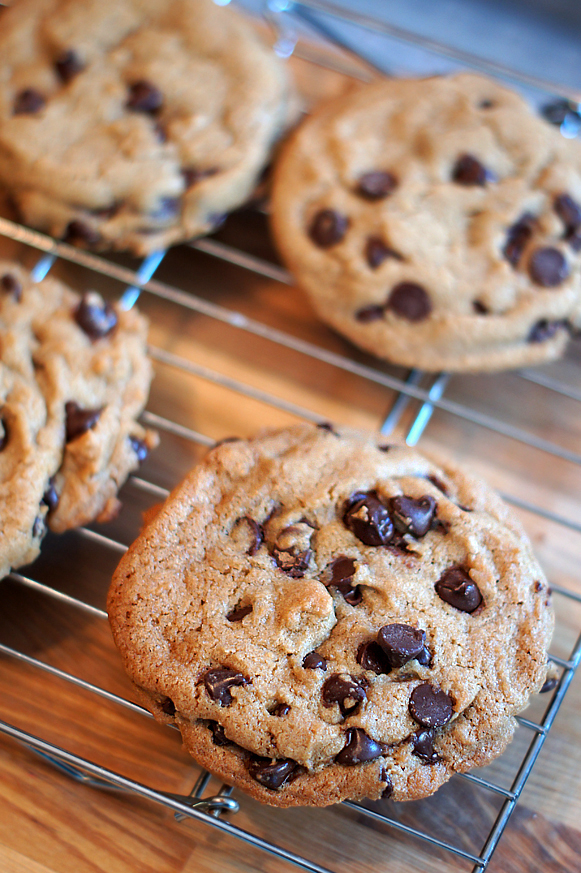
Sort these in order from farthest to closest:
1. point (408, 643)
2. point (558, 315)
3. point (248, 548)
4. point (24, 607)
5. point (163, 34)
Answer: point (163, 34), point (558, 315), point (24, 607), point (248, 548), point (408, 643)

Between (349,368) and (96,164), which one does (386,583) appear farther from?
(96,164)

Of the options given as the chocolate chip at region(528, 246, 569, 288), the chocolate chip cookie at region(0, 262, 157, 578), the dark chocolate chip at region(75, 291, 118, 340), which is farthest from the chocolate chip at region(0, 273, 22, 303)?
the chocolate chip at region(528, 246, 569, 288)

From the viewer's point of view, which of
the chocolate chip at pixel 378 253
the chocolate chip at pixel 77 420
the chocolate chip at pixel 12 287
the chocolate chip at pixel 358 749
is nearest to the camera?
the chocolate chip at pixel 358 749

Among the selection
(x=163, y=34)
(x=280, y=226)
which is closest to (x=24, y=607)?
(x=280, y=226)

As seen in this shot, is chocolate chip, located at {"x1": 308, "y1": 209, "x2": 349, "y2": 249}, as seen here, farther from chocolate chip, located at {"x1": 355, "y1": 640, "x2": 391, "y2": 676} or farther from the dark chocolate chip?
chocolate chip, located at {"x1": 355, "y1": 640, "x2": 391, "y2": 676}

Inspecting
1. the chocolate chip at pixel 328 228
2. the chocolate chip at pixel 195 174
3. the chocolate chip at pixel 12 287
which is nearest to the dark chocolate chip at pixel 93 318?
the chocolate chip at pixel 12 287

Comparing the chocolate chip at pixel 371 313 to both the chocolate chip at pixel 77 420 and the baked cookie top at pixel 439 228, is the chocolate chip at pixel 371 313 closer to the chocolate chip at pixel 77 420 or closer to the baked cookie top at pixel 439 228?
the baked cookie top at pixel 439 228

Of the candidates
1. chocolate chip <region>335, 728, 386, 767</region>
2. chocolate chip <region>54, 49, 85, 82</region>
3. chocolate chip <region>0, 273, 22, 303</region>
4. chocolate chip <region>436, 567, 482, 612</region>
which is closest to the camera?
chocolate chip <region>335, 728, 386, 767</region>
